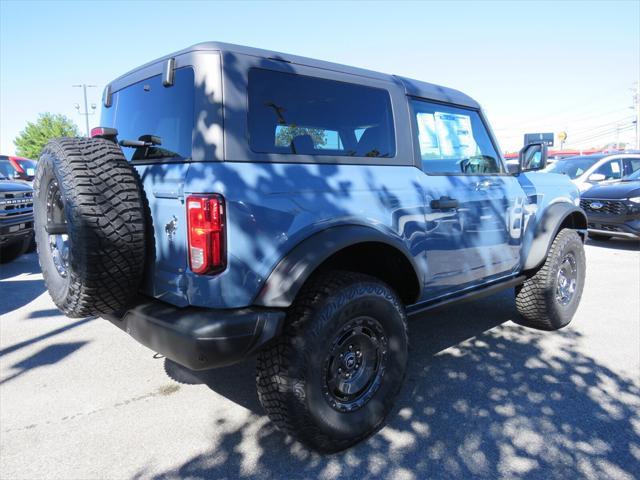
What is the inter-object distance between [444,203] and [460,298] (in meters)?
0.75

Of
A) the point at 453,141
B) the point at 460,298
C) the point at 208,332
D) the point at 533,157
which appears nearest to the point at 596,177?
the point at 533,157

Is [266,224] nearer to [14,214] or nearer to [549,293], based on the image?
[549,293]

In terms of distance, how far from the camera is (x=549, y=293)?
3936 mm

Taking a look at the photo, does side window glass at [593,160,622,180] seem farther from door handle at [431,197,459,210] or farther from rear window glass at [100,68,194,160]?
rear window glass at [100,68,194,160]

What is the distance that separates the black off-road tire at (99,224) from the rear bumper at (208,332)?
227mm

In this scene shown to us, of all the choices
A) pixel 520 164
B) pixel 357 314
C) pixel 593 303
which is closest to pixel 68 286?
pixel 357 314

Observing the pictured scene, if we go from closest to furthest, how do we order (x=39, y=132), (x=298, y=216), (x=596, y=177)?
(x=298, y=216) < (x=596, y=177) < (x=39, y=132)

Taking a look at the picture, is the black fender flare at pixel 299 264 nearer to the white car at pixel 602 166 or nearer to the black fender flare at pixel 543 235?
the black fender flare at pixel 543 235

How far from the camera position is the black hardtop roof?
223cm

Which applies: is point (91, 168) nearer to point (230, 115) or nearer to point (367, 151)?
point (230, 115)

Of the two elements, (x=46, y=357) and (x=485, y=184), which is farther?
(x=46, y=357)

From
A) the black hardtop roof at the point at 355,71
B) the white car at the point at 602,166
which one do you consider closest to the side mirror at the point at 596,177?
the white car at the point at 602,166

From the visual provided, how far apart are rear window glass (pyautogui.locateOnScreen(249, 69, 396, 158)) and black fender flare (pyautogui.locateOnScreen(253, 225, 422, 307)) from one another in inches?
18.7

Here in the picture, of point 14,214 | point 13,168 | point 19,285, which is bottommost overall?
point 19,285
